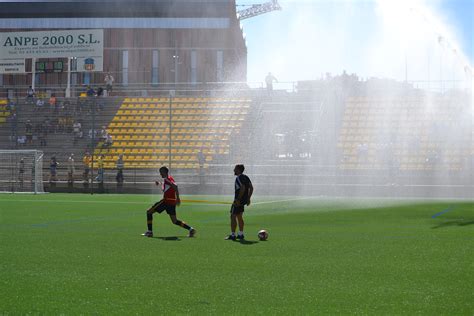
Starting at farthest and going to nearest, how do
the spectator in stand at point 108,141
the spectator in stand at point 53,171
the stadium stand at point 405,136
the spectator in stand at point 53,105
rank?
the spectator in stand at point 53,105 < the spectator in stand at point 108,141 < the spectator in stand at point 53,171 < the stadium stand at point 405,136

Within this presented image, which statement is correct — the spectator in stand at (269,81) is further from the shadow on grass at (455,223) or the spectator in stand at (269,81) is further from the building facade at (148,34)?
the shadow on grass at (455,223)

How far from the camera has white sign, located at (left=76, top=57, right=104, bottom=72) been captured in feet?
157

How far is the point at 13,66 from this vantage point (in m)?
50.3

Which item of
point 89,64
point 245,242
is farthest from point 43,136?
point 245,242

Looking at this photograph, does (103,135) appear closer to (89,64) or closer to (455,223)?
(89,64)

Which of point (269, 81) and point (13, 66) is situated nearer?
point (269, 81)

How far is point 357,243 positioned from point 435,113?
95.4 feet

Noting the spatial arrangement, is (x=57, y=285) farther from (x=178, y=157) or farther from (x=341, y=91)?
(x=341, y=91)

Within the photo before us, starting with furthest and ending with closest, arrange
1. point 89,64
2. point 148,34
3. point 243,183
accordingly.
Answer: point 148,34 → point 89,64 → point 243,183

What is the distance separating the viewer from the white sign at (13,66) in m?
50.2

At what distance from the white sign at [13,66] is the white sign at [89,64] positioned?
14.9 ft

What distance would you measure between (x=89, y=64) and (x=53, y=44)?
3125mm

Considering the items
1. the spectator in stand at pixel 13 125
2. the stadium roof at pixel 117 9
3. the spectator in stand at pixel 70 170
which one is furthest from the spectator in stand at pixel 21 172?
the stadium roof at pixel 117 9

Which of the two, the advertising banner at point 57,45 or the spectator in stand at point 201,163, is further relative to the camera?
the advertising banner at point 57,45
